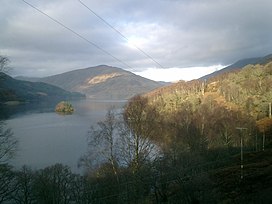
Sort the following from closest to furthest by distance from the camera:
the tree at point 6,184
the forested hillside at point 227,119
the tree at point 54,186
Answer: the tree at point 6,184, the tree at point 54,186, the forested hillside at point 227,119

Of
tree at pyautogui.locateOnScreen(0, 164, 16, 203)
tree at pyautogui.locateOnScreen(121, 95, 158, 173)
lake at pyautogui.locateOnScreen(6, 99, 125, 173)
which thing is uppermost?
tree at pyautogui.locateOnScreen(121, 95, 158, 173)

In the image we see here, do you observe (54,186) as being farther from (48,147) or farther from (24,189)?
(48,147)

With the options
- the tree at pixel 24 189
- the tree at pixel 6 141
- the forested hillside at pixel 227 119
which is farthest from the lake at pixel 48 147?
the tree at pixel 6 141

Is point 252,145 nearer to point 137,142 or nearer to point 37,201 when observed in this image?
point 137,142

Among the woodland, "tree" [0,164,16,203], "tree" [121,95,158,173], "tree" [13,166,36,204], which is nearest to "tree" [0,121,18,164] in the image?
"tree" [0,164,16,203]

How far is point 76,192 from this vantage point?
92.8 ft

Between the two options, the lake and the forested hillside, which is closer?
the lake

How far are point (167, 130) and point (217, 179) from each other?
19.2 m

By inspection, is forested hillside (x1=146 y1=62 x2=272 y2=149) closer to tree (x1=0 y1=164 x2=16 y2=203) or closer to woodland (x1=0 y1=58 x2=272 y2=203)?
woodland (x1=0 y1=58 x2=272 y2=203)

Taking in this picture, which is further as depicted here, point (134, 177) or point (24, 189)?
point (24, 189)

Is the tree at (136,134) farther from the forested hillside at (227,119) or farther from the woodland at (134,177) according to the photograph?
the forested hillside at (227,119)

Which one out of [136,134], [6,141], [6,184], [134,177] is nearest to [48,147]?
[136,134]

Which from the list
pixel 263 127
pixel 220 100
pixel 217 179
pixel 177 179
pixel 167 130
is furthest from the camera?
pixel 220 100

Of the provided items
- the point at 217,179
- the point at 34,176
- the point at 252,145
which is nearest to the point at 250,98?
the point at 252,145
